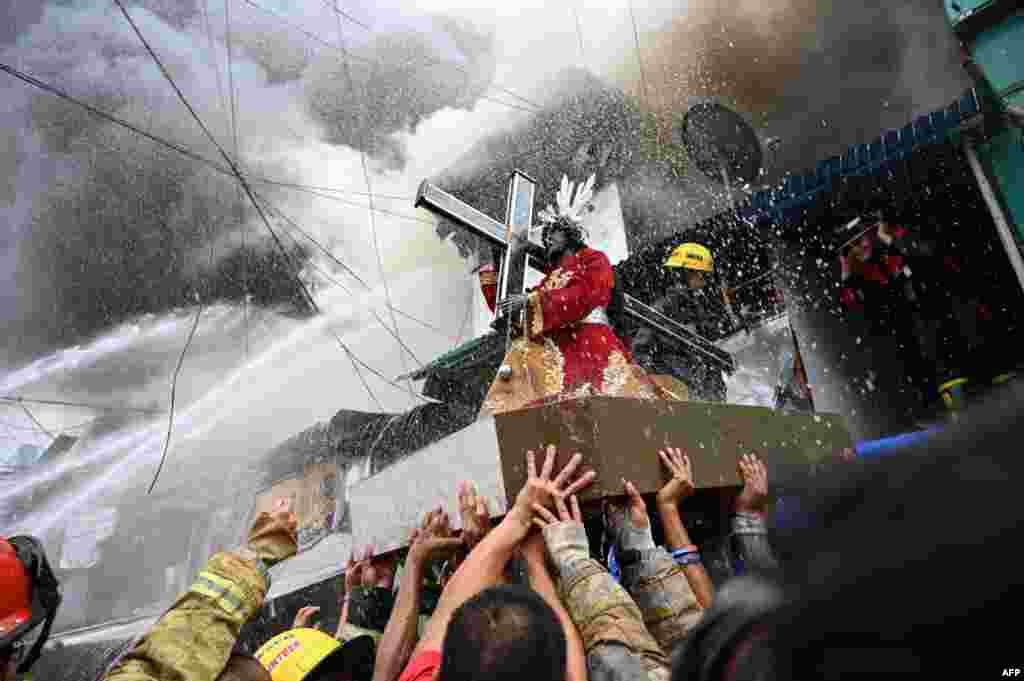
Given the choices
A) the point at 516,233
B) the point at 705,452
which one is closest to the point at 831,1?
the point at 516,233

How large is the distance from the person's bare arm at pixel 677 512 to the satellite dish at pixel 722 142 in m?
7.61

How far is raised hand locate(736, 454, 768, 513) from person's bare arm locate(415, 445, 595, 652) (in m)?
0.79

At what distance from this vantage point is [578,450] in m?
2.06

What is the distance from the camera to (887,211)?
6.55 m

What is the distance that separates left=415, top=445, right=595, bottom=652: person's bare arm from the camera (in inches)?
67.1

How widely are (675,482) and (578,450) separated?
37 cm

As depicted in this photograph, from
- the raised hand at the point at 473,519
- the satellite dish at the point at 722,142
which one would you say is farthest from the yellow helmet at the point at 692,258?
the raised hand at the point at 473,519

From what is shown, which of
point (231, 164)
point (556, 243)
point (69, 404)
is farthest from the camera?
point (69, 404)

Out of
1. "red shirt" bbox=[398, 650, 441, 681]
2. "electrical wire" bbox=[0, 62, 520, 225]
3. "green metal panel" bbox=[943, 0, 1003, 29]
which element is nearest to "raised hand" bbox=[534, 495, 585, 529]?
"red shirt" bbox=[398, 650, 441, 681]

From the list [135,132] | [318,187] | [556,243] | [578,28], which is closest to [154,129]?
[135,132]

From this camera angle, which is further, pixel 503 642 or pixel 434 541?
pixel 434 541

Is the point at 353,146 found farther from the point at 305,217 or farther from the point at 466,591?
the point at 466,591

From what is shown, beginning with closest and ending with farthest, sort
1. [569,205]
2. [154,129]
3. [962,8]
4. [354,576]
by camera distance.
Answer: [354,576] → [569,205] → [962,8] → [154,129]

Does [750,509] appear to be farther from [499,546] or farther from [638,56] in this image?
[638,56]
